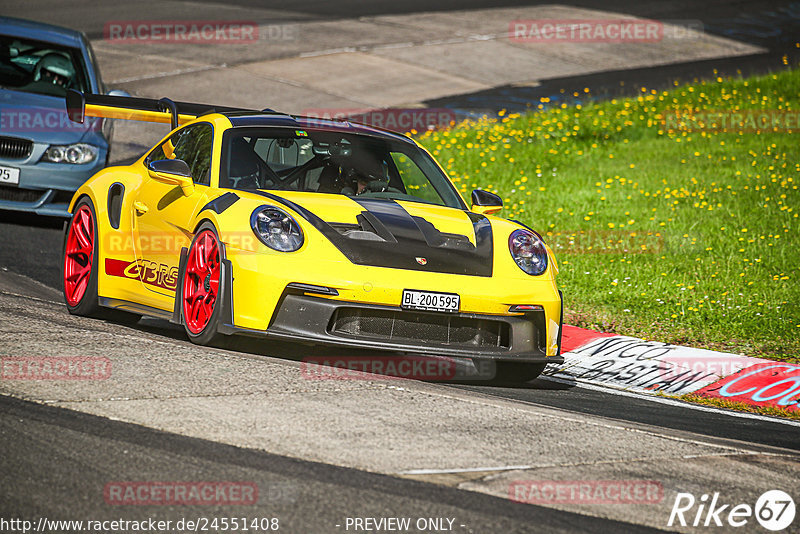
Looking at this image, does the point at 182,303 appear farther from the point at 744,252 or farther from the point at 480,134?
the point at 480,134

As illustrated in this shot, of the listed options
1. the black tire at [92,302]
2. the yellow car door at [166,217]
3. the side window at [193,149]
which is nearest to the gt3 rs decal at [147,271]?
the yellow car door at [166,217]

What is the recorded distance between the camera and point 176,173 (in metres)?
7.31

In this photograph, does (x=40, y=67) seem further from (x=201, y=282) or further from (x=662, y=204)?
(x=662, y=204)

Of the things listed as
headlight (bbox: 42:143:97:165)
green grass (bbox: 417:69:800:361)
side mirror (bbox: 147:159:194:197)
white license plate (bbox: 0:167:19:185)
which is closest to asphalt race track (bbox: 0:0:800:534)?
side mirror (bbox: 147:159:194:197)

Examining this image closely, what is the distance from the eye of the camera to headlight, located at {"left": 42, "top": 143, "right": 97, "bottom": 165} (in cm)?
1098

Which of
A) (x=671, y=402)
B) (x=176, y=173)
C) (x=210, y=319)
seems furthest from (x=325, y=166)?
(x=671, y=402)

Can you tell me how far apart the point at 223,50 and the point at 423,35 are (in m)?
4.49

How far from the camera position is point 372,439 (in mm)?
5051

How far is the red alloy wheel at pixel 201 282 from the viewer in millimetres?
6621

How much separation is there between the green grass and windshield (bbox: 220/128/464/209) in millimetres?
2058

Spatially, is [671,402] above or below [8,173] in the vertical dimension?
below

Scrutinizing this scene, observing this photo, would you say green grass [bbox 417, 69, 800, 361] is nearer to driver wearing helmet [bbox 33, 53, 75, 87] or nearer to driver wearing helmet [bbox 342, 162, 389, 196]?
driver wearing helmet [bbox 342, 162, 389, 196]

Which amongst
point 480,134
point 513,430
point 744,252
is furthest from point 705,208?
point 513,430

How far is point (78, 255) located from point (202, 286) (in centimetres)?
189
